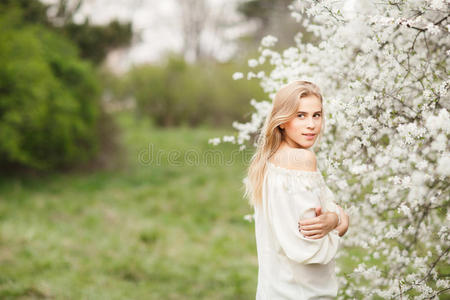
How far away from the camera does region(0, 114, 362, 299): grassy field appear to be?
4574 millimetres

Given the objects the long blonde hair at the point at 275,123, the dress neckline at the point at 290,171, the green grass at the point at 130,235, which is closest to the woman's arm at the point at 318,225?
the dress neckline at the point at 290,171

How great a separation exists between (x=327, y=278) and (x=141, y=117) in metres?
13.9

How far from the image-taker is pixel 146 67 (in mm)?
14945

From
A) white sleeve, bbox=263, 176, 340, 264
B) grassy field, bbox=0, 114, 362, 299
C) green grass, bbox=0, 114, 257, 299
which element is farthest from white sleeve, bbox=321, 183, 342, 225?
green grass, bbox=0, 114, 257, 299

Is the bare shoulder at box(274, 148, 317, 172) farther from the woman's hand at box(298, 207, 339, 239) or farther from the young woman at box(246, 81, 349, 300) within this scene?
the woman's hand at box(298, 207, 339, 239)

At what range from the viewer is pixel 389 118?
216 centimetres

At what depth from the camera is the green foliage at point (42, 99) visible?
780 centimetres

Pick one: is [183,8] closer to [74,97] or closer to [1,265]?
[74,97]

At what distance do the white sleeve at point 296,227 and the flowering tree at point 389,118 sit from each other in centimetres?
28

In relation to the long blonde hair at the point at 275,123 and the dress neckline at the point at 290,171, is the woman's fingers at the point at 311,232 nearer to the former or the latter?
the dress neckline at the point at 290,171

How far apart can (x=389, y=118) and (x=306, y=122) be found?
52 centimetres

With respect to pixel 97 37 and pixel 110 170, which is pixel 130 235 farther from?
pixel 97 37

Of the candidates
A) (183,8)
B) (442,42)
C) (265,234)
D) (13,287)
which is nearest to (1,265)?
(13,287)

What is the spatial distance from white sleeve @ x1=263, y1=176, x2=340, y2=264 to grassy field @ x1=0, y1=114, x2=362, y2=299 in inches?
82.3
